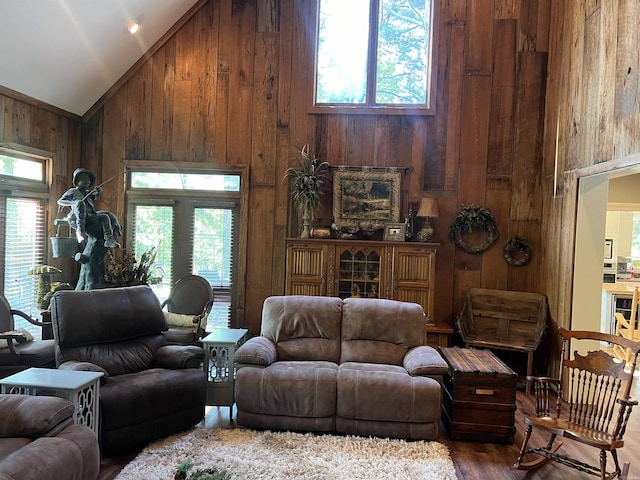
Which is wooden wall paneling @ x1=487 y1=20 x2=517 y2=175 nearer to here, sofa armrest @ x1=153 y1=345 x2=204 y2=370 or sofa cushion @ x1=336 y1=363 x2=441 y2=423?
sofa cushion @ x1=336 y1=363 x2=441 y2=423

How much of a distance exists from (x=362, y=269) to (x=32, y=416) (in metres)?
3.38

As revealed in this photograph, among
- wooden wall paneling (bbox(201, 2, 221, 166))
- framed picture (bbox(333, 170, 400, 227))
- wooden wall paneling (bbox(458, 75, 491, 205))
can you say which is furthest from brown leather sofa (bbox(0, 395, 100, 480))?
wooden wall paneling (bbox(458, 75, 491, 205))

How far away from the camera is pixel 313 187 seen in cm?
504

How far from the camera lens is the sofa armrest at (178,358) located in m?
3.39

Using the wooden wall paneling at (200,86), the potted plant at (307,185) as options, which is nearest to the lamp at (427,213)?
the potted plant at (307,185)

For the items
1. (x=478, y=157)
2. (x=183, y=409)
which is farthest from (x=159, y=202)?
(x=478, y=157)

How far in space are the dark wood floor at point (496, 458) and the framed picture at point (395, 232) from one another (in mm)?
2169

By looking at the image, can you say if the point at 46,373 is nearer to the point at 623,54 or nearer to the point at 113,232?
the point at 113,232

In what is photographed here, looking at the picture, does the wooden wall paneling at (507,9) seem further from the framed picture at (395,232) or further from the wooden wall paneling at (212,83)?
the wooden wall paneling at (212,83)

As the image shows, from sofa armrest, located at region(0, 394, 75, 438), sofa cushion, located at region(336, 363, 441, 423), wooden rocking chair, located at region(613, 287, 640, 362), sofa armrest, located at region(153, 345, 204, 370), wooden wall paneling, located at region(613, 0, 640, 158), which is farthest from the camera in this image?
wooden rocking chair, located at region(613, 287, 640, 362)

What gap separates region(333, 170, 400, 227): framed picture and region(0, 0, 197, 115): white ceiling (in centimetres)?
277

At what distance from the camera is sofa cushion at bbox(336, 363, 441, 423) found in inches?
124

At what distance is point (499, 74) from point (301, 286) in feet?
11.3

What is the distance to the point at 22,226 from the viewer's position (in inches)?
178
